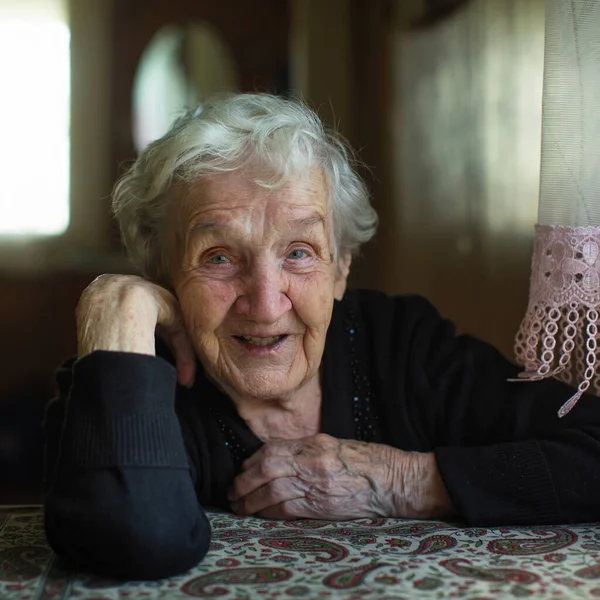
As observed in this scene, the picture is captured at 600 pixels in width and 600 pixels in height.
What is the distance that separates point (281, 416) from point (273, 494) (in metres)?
0.21

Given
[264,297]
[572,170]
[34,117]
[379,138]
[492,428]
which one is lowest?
[492,428]

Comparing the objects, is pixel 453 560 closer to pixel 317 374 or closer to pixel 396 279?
pixel 317 374

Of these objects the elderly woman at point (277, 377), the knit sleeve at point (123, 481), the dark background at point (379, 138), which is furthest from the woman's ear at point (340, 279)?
the dark background at point (379, 138)

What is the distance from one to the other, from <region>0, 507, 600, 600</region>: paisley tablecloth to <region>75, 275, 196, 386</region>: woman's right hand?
31 centimetres

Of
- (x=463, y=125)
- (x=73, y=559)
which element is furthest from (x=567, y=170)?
(x=463, y=125)

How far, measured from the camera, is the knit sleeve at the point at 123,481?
3.78ft

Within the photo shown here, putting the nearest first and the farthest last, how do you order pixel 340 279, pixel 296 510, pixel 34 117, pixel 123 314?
1. pixel 123 314
2. pixel 296 510
3. pixel 340 279
4. pixel 34 117

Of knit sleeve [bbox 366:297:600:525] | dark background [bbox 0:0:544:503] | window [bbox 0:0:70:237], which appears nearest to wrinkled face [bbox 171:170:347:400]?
knit sleeve [bbox 366:297:600:525]

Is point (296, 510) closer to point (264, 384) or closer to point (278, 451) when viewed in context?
point (278, 451)

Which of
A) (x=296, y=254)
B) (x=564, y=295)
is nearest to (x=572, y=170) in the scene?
(x=564, y=295)

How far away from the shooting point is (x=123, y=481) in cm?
118

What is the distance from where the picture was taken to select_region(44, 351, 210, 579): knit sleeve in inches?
45.4

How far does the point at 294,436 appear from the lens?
1657mm

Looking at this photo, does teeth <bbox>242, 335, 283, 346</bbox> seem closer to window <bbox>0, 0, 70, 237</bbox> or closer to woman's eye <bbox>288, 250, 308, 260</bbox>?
woman's eye <bbox>288, 250, 308, 260</bbox>
